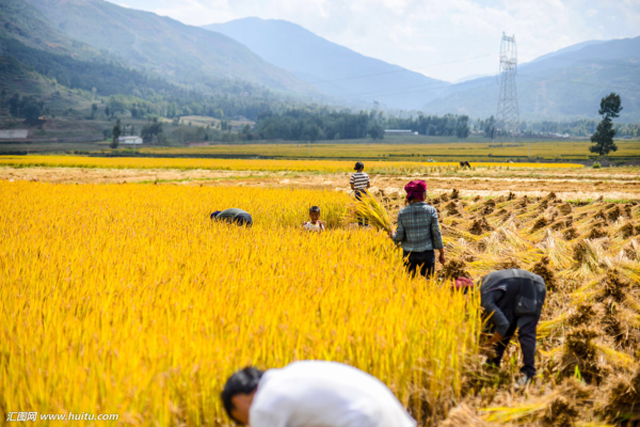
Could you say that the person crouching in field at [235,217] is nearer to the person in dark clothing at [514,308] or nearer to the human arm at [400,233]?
the human arm at [400,233]

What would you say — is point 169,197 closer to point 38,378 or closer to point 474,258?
point 474,258

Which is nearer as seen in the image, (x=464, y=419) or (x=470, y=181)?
(x=464, y=419)

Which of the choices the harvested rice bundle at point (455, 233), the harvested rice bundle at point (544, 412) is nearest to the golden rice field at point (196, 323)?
the harvested rice bundle at point (544, 412)

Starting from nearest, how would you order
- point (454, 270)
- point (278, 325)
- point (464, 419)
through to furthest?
point (464, 419), point (278, 325), point (454, 270)

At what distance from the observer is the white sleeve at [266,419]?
168cm

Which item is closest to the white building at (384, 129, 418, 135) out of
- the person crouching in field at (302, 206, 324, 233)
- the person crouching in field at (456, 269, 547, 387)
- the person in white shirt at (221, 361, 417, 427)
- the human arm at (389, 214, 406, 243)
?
the person crouching in field at (302, 206, 324, 233)

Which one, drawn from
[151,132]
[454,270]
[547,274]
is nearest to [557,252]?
[547,274]

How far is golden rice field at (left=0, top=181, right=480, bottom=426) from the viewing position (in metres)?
2.30

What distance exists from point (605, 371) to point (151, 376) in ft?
10.7

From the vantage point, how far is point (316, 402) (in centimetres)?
168

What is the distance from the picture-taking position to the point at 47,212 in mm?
8422

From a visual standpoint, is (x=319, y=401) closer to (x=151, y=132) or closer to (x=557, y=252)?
(x=557, y=252)

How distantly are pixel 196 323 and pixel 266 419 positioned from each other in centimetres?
136

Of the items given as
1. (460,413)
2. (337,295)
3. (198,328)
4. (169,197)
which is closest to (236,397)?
(198,328)
